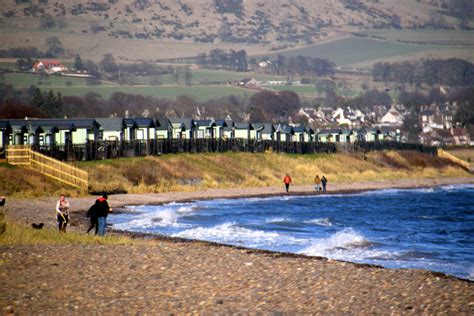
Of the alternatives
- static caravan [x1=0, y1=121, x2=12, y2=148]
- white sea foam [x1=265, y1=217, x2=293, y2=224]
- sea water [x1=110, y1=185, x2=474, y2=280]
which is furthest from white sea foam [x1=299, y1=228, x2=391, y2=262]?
static caravan [x1=0, y1=121, x2=12, y2=148]

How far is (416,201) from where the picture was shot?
3091 inches

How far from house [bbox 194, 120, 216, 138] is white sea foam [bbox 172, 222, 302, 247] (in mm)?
65577

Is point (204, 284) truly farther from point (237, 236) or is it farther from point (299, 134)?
point (299, 134)

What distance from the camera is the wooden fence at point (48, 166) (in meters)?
63.0

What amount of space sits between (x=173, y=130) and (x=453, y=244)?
65.4 meters

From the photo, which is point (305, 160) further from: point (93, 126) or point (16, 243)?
point (16, 243)

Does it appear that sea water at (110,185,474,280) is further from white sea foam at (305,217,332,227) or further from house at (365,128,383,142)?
house at (365,128,383,142)

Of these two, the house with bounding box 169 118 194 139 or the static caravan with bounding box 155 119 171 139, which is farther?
the house with bounding box 169 118 194 139

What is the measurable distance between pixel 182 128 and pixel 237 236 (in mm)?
65727

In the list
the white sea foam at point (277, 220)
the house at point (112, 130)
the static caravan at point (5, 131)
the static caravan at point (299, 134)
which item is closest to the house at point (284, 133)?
the static caravan at point (299, 134)

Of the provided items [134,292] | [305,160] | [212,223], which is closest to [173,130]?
[305,160]

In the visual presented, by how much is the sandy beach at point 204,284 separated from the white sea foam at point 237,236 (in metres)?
7.91

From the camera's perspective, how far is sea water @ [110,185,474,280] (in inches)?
1384

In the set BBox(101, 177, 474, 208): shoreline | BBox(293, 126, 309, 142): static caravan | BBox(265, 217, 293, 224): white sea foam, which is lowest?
BBox(101, 177, 474, 208): shoreline
